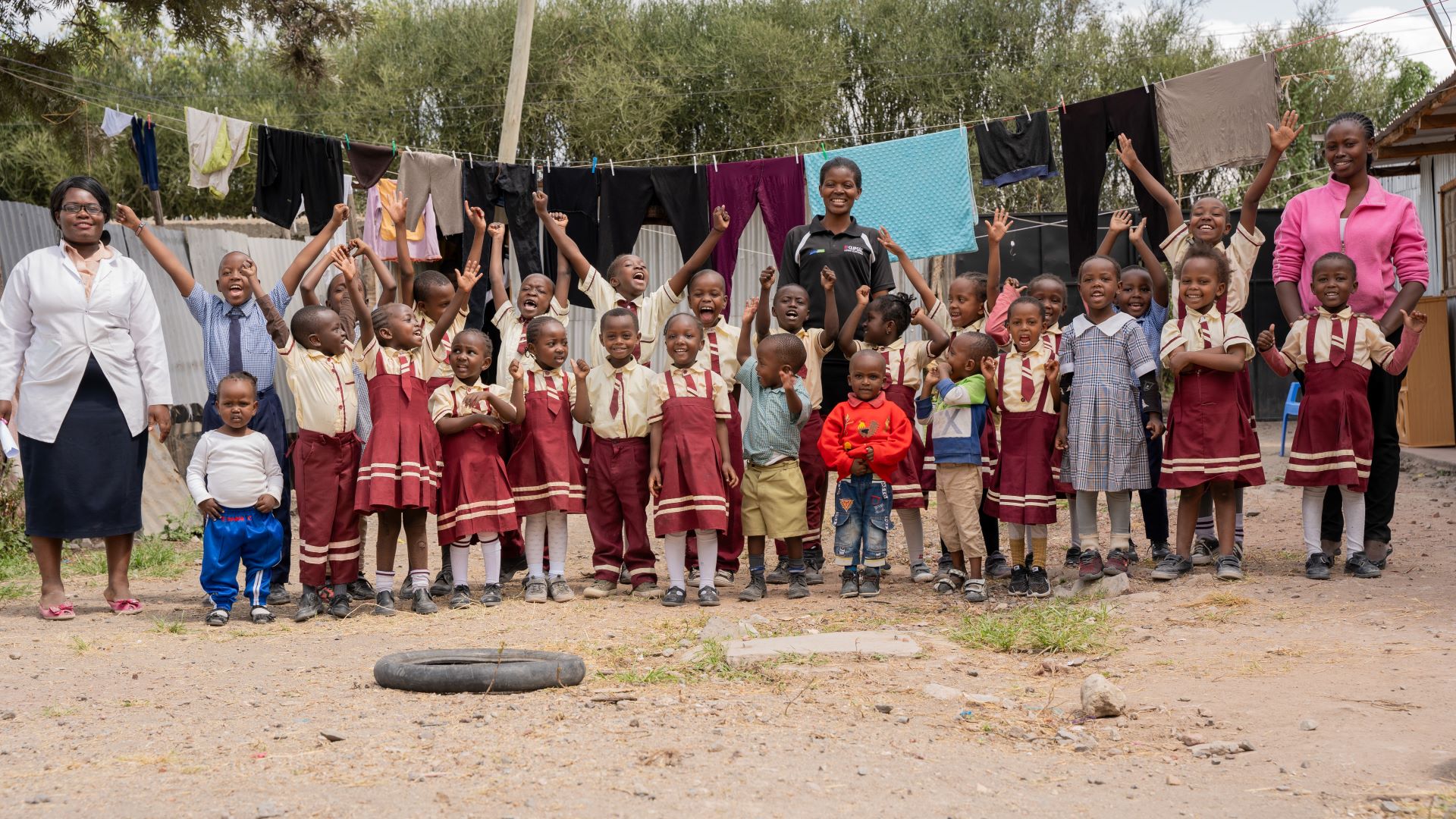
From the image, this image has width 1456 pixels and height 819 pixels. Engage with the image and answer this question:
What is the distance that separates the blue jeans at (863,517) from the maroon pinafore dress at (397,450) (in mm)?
1950

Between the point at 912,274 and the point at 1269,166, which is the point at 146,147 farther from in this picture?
the point at 1269,166

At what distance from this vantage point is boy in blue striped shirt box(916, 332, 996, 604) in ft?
19.9

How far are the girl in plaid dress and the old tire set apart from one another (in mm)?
2741

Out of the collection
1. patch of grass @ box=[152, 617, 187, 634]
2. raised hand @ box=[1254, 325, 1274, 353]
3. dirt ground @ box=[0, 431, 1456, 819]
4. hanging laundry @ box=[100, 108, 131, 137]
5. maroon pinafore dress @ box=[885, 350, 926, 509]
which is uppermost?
hanging laundry @ box=[100, 108, 131, 137]

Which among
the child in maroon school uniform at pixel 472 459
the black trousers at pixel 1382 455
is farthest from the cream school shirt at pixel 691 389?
the black trousers at pixel 1382 455

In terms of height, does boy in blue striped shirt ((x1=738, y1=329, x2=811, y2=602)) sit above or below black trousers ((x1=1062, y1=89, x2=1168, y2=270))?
below

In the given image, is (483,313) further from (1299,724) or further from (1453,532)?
(1299,724)

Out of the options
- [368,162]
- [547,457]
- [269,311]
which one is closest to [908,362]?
A: [547,457]

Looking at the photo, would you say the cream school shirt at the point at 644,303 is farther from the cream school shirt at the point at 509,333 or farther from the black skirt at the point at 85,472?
the black skirt at the point at 85,472

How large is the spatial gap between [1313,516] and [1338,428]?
0.43 metres

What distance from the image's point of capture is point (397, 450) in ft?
19.4

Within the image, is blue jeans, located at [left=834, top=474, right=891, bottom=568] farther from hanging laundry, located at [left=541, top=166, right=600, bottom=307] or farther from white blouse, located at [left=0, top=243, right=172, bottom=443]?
hanging laundry, located at [left=541, top=166, right=600, bottom=307]

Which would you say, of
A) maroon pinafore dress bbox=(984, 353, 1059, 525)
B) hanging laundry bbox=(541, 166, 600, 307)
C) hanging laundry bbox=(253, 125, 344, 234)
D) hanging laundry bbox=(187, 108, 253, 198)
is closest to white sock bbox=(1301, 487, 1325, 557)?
maroon pinafore dress bbox=(984, 353, 1059, 525)

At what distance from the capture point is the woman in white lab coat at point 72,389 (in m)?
5.91
